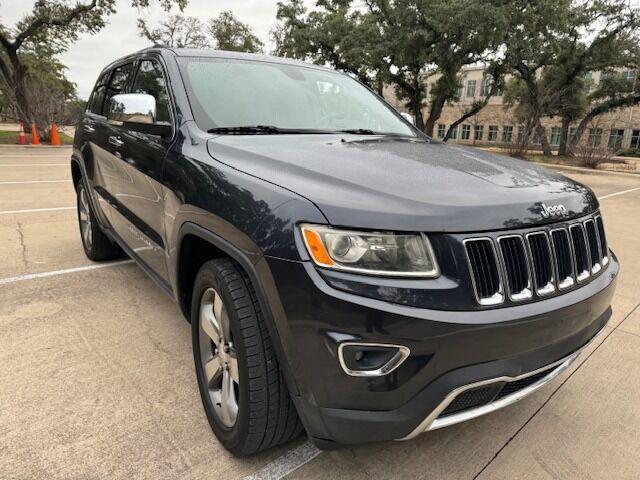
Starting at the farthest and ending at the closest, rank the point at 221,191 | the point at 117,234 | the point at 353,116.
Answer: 1. the point at 117,234
2. the point at 353,116
3. the point at 221,191

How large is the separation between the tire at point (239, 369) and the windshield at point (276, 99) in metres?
0.92

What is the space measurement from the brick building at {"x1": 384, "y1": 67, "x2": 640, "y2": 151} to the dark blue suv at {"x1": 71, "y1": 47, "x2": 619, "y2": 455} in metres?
47.0

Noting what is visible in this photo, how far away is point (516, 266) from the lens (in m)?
1.70

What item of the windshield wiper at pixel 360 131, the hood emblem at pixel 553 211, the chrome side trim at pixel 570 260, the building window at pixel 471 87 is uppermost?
the building window at pixel 471 87

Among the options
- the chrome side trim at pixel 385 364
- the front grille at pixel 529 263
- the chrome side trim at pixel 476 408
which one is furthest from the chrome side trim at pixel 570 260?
the chrome side trim at pixel 385 364

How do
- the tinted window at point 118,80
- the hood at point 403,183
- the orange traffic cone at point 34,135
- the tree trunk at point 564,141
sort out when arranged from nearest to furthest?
the hood at point 403,183
the tinted window at point 118,80
the orange traffic cone at point 34,135
the tree trunk at point 564,141

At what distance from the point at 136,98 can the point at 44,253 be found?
9.75 feet

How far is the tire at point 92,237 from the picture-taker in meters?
4.40

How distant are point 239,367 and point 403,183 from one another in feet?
3.00

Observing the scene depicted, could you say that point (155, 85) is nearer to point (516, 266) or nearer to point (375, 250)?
point (375, 250)

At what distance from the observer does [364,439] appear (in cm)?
161

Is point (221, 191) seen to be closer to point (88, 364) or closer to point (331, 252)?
point (331, 252)

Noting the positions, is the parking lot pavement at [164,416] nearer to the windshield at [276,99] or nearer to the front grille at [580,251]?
the front grille at [580,251]

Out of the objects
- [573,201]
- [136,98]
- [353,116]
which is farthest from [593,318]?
[136,98]
